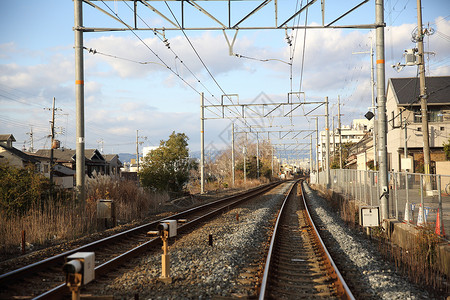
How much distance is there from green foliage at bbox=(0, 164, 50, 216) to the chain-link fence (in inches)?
442

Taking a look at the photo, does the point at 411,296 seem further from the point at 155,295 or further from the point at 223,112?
the point at 223,112

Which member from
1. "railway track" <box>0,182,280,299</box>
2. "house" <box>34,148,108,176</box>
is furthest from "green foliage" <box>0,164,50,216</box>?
"house" <box>34,148,108,176</box>

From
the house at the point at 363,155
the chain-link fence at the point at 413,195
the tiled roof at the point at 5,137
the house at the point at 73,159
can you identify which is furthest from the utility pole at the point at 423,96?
the house at the point at 73,159

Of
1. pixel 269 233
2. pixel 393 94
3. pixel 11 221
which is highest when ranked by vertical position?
pixel 393 94

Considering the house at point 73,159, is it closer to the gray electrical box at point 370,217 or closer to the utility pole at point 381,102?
the utility pole at point 381,102

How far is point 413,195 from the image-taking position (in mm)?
13133

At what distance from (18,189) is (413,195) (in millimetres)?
12524

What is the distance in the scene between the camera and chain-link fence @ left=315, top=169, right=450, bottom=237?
34.5ft

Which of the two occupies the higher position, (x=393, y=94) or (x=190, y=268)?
(x=393, y=94)

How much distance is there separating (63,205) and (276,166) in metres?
107

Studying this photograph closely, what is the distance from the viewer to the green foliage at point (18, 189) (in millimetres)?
11875

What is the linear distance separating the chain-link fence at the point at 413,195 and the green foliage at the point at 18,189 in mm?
11236

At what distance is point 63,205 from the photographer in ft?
44.1

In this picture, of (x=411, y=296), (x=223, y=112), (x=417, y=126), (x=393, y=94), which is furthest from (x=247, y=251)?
(x=393, y=94)
